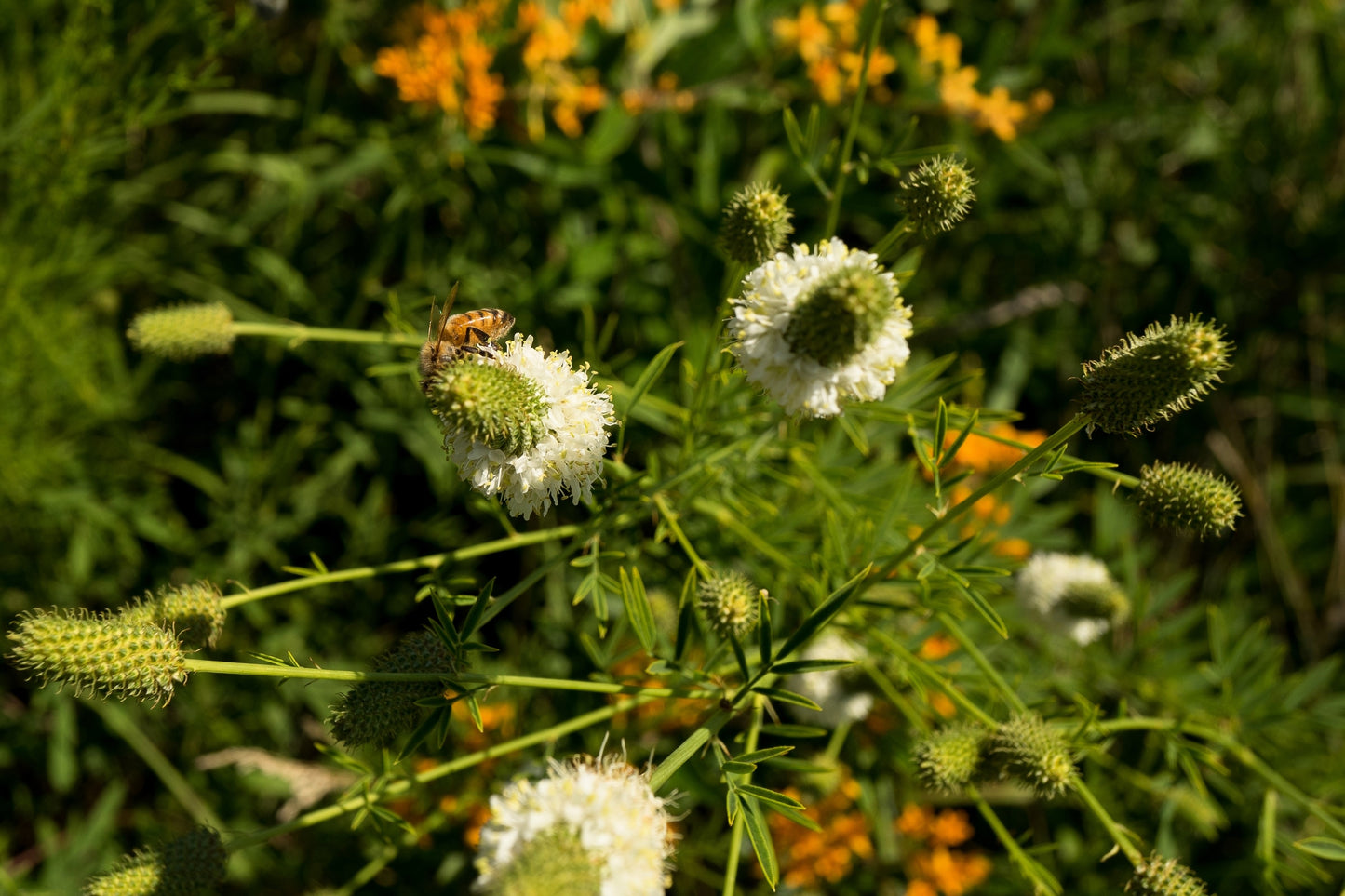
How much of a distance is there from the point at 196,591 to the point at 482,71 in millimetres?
2055

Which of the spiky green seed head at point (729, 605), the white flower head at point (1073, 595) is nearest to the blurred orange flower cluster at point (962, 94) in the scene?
the white flower head at point (1073, 595)

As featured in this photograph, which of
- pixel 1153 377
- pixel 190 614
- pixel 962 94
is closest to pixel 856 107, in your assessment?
pixel 1153 377

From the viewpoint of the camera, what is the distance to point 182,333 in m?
2.41

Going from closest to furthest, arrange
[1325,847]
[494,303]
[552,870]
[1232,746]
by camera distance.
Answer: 1. [552,870]
2. [1325,847]
3. [1232,746]
4. [494,303]

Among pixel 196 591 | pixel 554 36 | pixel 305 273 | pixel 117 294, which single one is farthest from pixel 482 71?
pixel 196 591

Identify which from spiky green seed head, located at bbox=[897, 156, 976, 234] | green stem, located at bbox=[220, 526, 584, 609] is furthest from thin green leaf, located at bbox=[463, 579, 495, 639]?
spiky green seed head, located at bbox=[897, 156, 976, 234]

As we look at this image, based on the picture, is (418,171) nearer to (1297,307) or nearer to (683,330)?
(683,330)

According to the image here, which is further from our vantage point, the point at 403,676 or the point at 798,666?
the point at 798,666

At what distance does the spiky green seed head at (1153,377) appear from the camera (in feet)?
5.60

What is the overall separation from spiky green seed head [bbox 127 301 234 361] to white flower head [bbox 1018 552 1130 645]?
262cm

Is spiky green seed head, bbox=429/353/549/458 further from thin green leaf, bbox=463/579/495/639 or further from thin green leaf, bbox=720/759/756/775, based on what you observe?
thin green leaf, bbox=720/759/756/775

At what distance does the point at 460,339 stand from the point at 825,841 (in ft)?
6.93

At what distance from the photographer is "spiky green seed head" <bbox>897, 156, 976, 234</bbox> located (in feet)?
6.49

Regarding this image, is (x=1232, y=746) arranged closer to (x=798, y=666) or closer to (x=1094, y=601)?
(x=1094, y=601)
